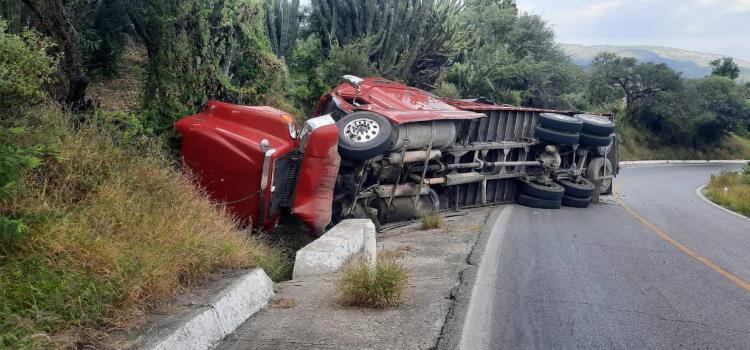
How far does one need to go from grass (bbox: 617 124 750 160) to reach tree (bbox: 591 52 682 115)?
3305 mm

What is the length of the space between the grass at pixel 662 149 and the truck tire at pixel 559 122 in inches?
1335

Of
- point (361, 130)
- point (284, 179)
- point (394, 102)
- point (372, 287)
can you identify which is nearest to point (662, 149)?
point (394, 102)

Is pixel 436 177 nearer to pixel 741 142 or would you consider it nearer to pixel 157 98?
pixel 157 98

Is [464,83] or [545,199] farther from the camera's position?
Result: [464,83]

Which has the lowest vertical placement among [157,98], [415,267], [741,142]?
[741,142]

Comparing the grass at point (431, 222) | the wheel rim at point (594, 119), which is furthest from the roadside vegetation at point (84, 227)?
the wheel rim at point (594, 119)

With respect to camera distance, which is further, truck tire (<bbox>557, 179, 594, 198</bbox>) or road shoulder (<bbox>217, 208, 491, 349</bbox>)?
truck tire (<bbox>557, 179, 594, 198</bbox>)

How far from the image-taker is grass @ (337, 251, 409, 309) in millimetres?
5238

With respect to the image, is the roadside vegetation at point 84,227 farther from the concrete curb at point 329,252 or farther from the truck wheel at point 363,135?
the truck wheel at point 363,135

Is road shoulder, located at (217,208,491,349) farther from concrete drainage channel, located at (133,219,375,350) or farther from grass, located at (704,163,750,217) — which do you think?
grass, located at (704,163,750,217)

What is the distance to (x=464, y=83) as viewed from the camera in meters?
26.4

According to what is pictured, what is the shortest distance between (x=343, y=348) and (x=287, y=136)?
3.98 meters

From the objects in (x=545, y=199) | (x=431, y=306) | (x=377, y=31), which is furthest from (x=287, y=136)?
(x=377, y=31)

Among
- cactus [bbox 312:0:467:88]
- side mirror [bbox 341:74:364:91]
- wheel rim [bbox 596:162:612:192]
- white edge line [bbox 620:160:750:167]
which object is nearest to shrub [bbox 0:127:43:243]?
side mirror [bbox 341:74:364:91]
